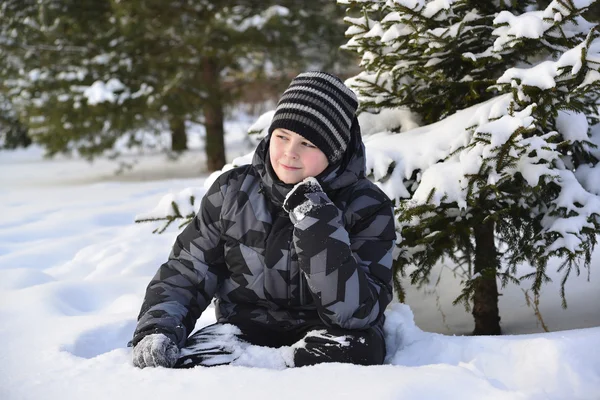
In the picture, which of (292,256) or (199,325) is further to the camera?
(199,325)

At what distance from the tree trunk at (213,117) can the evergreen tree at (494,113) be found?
6083 millimetres

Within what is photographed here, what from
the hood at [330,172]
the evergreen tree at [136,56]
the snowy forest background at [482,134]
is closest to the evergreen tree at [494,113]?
the snowy forest background at [482,134]

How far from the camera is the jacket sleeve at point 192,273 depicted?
238cm

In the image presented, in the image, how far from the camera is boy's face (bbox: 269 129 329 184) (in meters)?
2.30

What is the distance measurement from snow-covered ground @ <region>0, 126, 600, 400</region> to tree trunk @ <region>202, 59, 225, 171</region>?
406cm

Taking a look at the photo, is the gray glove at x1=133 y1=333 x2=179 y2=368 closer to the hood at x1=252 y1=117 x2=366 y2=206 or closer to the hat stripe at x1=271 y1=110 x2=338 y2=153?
the hood at x1=252 y1=117 x2=366 y2=206

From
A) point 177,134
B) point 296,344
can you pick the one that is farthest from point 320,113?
point 177,134

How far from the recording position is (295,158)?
7.57ft

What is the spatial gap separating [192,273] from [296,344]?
54cm

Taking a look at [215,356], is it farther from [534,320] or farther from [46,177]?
[46,177]

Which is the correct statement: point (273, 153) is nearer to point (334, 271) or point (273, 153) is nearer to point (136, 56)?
→ point (334, 271)

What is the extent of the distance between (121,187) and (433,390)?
306 inches

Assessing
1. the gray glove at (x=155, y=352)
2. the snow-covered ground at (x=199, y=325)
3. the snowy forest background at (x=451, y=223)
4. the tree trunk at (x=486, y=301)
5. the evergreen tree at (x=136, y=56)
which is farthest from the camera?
the evergreen tree at (x=136, y=56)

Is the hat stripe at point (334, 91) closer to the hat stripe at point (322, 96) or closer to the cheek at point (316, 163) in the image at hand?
the hat stripe at point (322, 96)
